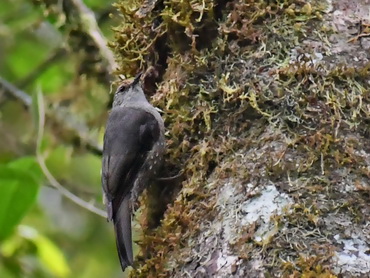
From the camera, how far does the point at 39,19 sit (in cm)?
593

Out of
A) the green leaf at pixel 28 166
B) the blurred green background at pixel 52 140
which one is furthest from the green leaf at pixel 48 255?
the green leaf at pixel 28 166

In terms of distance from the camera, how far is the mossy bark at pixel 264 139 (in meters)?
2.97

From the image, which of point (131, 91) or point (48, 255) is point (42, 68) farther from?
point (131, 91)

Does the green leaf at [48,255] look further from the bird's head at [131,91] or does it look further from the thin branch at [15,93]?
the bird's head at [131,91]

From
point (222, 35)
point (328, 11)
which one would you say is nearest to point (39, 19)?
point (222, 35)

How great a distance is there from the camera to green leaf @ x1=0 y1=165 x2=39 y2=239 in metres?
4.12

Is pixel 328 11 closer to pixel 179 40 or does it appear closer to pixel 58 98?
pixel 179 40

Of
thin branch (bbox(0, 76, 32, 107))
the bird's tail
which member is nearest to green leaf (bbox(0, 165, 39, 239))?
the bird's tail

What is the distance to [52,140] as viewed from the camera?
223 inches

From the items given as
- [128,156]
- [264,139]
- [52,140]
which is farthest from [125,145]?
[52,140]

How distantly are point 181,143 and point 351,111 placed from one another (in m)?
0.85

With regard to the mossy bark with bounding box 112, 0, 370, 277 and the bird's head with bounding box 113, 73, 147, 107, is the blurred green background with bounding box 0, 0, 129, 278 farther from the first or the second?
the mossy bark with bounding box 112, 0, 370, 277

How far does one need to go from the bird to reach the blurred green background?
0.45m

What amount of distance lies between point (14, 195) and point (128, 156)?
2.29 ft
